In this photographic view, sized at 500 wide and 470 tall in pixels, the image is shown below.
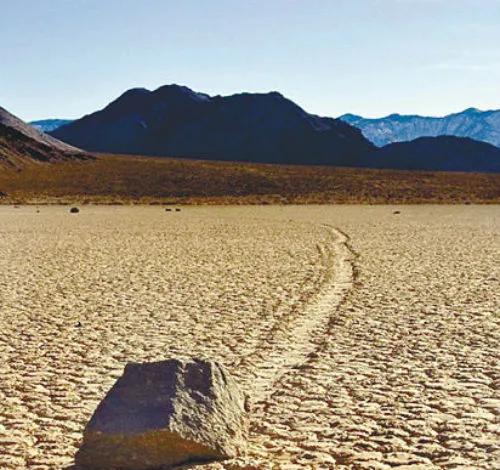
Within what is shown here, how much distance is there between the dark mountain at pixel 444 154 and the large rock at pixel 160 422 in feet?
536

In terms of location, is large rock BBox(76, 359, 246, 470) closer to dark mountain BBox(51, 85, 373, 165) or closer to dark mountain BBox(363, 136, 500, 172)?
dark mountain BBox(51, 85, 373, 165)

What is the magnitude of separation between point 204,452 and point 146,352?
12.0ft

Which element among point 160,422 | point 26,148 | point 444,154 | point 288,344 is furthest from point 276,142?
point 160,422

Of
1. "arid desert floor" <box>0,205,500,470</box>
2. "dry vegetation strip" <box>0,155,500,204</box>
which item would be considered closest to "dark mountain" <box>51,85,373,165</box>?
"dry vegetation strip" <box>0,155,500,204</box>

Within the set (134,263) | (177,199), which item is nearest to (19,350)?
(134,263)

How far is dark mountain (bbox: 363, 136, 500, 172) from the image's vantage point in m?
172

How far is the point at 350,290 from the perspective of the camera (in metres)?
12.9

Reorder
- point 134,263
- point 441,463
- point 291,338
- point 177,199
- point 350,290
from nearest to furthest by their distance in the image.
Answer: point 441,463 → point 291,338 → point 350,290 → point 134,263 → point 177,199

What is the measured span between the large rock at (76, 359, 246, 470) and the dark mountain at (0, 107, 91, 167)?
89.0 m

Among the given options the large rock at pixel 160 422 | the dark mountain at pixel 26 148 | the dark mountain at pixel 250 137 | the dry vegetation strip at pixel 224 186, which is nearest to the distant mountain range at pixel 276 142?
the dark mountain at pixel 250 137

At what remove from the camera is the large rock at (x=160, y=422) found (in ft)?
15.2

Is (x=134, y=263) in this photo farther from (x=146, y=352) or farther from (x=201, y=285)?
(x=146, y=352)

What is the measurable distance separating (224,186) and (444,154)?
124680 mm

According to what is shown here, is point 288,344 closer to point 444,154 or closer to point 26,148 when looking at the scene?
point 26,148
